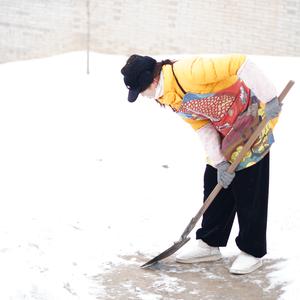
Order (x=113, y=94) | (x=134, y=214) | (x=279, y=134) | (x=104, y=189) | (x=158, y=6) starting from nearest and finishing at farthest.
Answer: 1. (x=134, y=214)
2. (x=104, y=189)
3. (x=279, y=134)
4. (x=113, y=94)
5. (x=158, y=6)

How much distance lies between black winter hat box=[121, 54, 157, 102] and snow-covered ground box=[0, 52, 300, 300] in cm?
115

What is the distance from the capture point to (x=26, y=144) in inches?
258

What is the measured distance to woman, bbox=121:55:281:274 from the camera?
3.66 metres

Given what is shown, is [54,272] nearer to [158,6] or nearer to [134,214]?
[134,214]

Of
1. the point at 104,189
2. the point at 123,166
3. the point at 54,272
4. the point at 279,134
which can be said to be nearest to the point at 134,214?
the point at 104,189

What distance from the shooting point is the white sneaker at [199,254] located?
173 inches

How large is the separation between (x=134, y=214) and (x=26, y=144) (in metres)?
1.73

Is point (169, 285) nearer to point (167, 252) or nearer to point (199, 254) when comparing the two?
point (167, 252)

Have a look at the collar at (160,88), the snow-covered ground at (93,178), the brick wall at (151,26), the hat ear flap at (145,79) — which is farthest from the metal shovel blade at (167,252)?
the brick wall at (151,26)

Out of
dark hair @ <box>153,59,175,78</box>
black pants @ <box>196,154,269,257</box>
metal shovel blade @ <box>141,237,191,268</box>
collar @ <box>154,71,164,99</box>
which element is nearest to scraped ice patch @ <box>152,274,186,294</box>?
metal shovel blade @ <box>141,237,191,268</box>

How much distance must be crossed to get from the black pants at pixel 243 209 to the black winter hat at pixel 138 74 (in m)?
0.82

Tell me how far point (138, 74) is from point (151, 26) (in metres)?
5.91

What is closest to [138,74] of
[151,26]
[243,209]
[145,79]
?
[145,79]

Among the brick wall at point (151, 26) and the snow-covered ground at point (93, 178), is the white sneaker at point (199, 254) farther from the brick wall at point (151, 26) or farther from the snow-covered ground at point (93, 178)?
the brick wall at point (151, 26)
